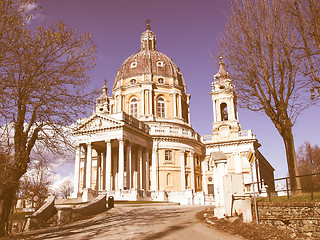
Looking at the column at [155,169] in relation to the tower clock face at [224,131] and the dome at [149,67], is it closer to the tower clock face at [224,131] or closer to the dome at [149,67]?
the tower clock face at [224,131]

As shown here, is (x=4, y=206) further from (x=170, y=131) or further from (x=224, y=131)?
(x=224, y=131)

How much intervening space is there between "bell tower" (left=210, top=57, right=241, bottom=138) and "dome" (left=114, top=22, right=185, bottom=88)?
726cm

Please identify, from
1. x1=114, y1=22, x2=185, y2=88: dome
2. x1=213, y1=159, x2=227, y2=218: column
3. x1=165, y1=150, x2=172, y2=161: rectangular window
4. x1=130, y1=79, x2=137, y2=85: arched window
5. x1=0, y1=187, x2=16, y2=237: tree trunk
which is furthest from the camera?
x1=114, y1=22, x2=185, y2=88: dome

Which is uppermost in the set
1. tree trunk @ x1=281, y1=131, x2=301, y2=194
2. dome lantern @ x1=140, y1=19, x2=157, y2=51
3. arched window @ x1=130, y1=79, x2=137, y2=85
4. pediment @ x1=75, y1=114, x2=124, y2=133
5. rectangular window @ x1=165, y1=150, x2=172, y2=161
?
dome lantern @ x1=140, y1=19, x2=157, y2=51

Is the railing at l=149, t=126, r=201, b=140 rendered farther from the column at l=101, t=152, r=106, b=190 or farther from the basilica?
the column at l=101, t=152, r=106, b=190

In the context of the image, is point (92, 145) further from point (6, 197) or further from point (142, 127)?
point (6, 197)

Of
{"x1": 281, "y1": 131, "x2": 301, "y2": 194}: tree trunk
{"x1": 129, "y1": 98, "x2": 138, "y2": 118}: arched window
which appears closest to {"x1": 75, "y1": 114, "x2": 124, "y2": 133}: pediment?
{"x1": 129, "y1": 98, "x2": 138, "y2": 118}: arched window

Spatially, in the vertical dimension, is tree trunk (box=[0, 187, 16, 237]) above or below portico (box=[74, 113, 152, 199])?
below

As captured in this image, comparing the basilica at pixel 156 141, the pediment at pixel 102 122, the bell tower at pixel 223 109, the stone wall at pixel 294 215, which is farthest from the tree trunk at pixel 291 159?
the bell tower at pixel 223 109

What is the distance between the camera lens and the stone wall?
1146cm

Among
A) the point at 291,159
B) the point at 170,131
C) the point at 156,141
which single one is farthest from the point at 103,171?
the point at 291,159

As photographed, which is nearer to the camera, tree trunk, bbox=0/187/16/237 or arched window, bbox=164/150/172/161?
tree trunk, bbox=0/187/16/237

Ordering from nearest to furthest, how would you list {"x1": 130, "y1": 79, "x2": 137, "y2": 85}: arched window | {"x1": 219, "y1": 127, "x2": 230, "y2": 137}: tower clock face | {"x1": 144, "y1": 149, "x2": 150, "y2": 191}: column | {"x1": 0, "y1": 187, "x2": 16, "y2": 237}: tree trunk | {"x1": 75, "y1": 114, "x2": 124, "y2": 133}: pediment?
{"x1": 0, "y1": 187, "x2": 16, "y2": 237}: tree trunk → {"x1": 75, "y1": 114, "x2": 124, "y2": 133}: pediment → {"x1": 144, "y1": 149, "x2": 150, "y2": 191}: column → {"x1": 219, "y1": 127, "x2": 230, "y2": 137}: tower clock face → {"x1": 130, "y1": 79, "x2": 137, "y2": 85}: arched window

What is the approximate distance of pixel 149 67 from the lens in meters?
59.9
